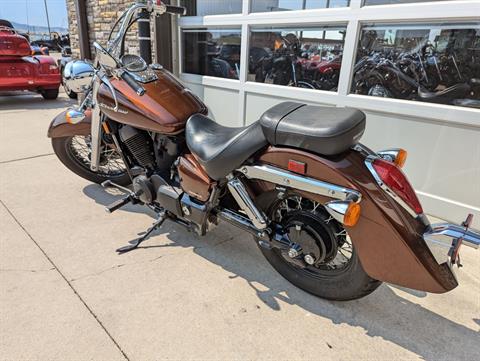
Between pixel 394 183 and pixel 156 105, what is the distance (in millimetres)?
1446

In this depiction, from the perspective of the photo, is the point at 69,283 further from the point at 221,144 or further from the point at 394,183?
the point at 394,183

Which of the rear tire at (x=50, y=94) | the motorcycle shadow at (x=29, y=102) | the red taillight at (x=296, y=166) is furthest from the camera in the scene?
the rear tire at (x=50, y=94)

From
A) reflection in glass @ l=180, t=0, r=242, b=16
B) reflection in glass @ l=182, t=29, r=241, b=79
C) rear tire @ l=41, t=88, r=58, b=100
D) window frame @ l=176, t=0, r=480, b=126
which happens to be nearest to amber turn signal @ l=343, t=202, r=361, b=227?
window frame @ l=176, t=0, r=480, b=126

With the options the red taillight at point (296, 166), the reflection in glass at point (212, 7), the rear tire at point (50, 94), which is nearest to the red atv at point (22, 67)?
the rear tire at point (50, 94)

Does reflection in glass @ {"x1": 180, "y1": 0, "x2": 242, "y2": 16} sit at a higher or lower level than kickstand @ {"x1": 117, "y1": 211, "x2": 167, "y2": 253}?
higher

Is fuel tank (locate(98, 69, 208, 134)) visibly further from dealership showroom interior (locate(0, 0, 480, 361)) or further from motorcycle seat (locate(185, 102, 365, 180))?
motorcycle seat (locate(185, 102, 365, 180))

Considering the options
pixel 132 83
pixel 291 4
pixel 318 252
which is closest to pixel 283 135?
pixel 318 252

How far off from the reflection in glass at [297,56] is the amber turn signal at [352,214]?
2041mm

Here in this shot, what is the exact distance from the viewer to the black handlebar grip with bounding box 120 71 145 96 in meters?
2.22

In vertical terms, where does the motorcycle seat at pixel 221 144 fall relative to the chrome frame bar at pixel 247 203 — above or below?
above

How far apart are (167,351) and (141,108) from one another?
4.61ft

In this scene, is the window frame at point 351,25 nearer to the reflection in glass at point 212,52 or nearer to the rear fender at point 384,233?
the reflection in glass at point 212,52

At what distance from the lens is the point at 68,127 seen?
288cm

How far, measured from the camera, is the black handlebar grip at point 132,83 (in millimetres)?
2223
